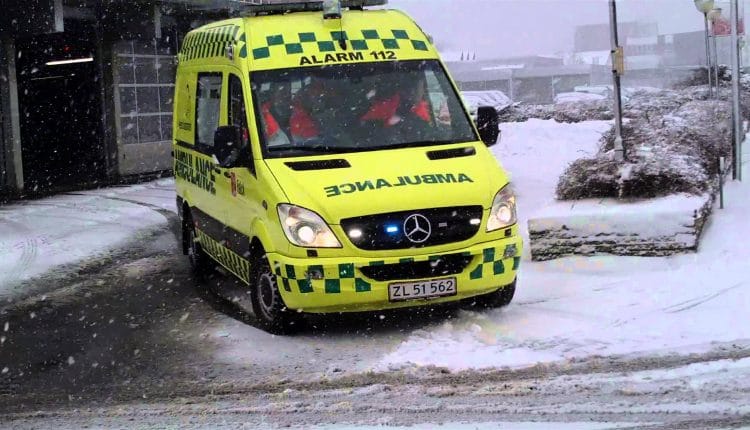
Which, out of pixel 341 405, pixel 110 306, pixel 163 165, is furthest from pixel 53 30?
pixel 341 405

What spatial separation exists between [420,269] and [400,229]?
0.33 m

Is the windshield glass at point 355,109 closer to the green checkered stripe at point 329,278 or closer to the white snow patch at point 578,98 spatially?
the green checkered stripe at point 329,278

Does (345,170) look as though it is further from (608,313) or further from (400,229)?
(608,313)

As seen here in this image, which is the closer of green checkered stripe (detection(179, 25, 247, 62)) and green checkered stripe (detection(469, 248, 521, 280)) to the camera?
green checkered stripe (detection(469, 248, 521, 280))

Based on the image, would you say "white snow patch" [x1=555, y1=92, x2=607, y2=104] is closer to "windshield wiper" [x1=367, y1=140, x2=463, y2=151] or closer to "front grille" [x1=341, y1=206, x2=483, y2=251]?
"windshield wiper" [x1=367, y1=140, x2=463, y2=151]

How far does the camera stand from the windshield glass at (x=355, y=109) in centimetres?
737

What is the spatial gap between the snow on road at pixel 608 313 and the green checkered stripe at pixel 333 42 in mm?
2330

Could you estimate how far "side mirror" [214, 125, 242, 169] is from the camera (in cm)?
741

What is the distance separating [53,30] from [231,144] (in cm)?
1242

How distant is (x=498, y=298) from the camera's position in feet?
24.5

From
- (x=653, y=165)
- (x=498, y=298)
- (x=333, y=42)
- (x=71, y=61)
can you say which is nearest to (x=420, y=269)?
(x=498, y=298)

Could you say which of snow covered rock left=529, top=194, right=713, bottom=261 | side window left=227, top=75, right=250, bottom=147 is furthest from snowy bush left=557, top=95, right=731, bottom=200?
side window left=227, top=75, right=250, bottom=147

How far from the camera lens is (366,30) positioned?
8078mm

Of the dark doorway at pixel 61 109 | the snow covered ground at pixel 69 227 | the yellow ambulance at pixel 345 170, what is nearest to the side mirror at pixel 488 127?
the yellow ambulance at pixel 345 170
